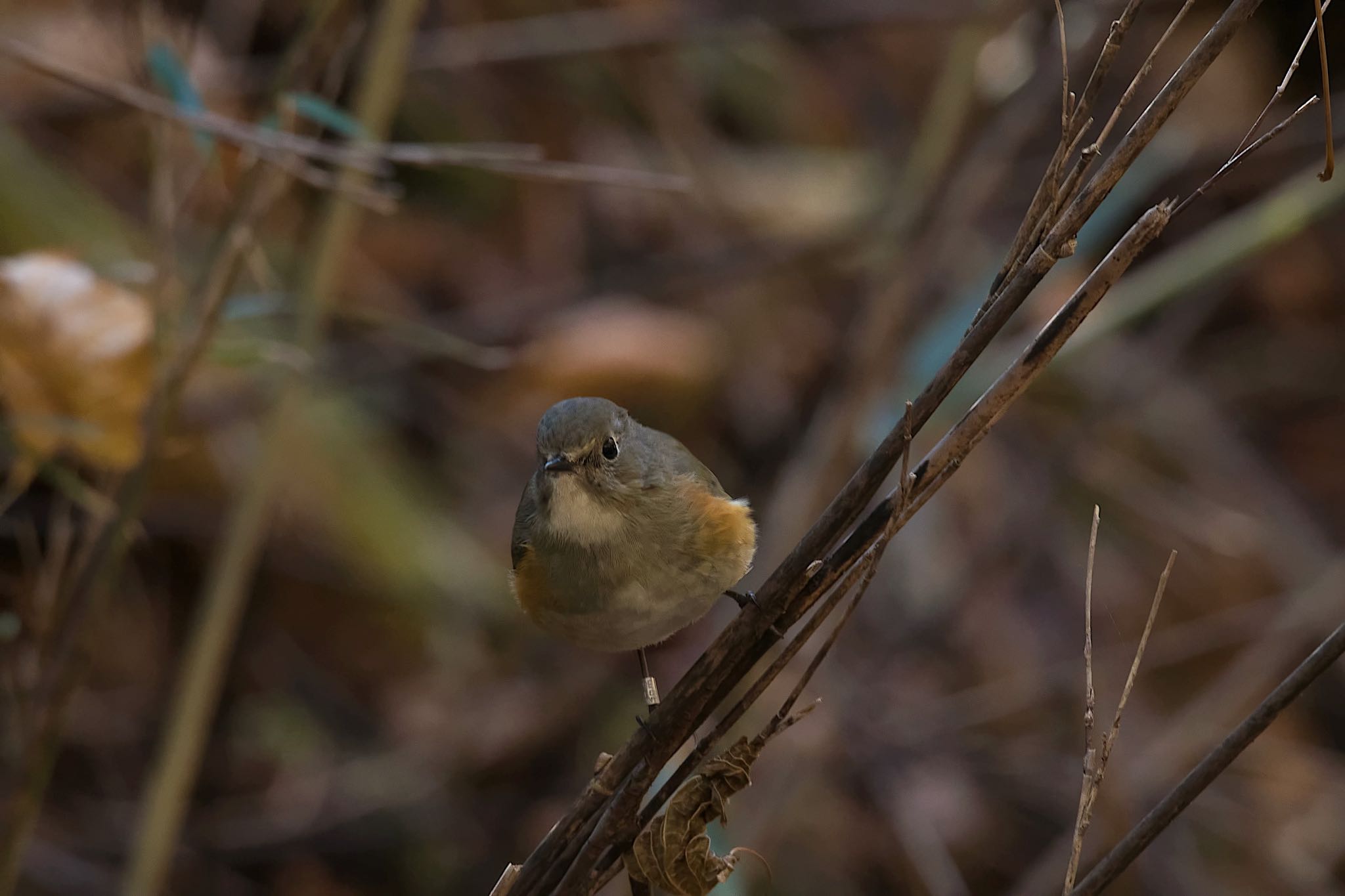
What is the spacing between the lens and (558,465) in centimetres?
194

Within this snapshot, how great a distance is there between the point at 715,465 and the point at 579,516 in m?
3.20

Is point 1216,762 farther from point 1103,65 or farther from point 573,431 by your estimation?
point 573,431

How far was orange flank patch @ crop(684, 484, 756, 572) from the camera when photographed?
1907 mm

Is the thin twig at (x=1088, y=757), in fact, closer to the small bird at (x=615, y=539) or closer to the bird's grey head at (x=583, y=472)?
the small bird at (x=615, y=539)

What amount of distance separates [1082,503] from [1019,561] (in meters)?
0.53

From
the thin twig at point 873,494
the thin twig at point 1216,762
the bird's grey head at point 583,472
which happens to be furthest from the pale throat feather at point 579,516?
the thin twig at point 1216,762

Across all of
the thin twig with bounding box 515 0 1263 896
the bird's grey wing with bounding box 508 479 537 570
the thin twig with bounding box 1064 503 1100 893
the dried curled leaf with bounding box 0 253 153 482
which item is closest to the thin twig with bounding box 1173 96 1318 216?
the thin twig with bounding box 515 0 1263 896

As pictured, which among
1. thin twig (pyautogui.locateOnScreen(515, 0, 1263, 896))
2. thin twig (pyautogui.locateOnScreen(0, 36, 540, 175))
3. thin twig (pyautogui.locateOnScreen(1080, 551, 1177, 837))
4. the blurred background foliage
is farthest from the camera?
the blurred background foliage

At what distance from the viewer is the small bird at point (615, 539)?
184cm

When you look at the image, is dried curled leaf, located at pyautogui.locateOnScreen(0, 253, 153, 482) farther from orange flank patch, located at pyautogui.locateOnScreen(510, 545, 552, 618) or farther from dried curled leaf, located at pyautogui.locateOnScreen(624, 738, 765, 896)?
dried curled leaf, located at pyautogui.locateOnScreen(624, 738, 765, 896)

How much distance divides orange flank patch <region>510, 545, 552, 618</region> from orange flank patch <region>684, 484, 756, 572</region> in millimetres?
249

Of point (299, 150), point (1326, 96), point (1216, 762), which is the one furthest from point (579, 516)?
point (1326, 96)

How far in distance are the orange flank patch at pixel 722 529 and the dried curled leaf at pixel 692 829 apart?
0.67 metres

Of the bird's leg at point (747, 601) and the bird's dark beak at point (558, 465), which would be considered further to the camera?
the bird's dark beak at point (558, 465)
